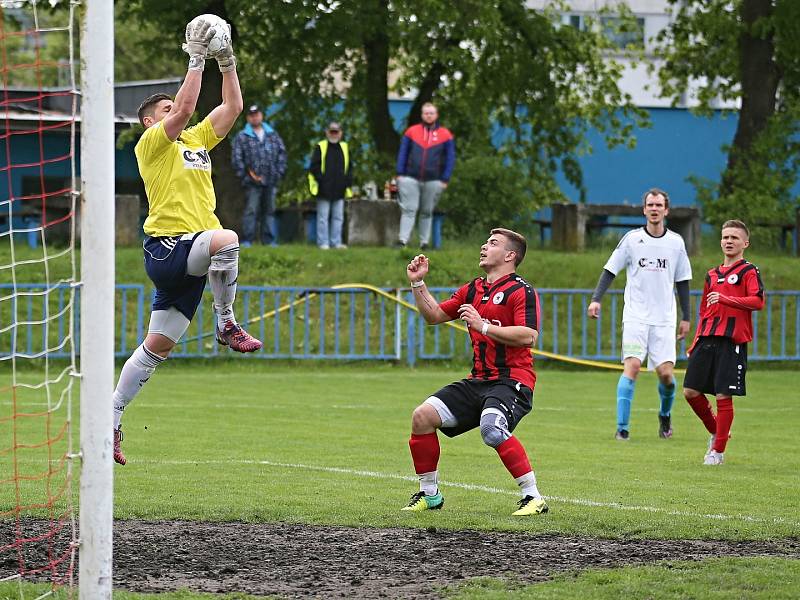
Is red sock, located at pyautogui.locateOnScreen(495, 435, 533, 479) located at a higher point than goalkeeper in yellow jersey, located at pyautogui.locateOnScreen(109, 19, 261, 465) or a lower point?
lower

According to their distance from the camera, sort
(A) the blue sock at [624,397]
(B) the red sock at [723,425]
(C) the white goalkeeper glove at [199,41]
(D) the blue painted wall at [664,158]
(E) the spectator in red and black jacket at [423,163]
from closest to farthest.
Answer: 1. (C) the white goalkeeper glove at [199,41]
2. (B) the red sock at [723,425]
3. (A) the blue sock at [624,397]
4. (E) the spectator in red and black jacket at [423,163]
5. (D) the blue painted wall at [664,158]

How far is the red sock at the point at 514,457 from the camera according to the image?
28.4 feet

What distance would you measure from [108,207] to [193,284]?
10.3 ft

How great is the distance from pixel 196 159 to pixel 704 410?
555 cm

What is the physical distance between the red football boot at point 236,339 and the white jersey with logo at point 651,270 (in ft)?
19.1

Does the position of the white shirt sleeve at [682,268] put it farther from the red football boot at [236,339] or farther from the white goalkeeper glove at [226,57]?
the white goalkeeper glove at [226,57]

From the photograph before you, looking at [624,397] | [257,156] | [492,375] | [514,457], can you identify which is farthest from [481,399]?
[257,156]

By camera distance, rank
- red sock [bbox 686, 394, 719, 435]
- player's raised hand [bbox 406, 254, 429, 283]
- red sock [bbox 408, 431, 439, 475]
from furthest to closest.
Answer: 1. red sock [bbox 686, 394, 719, 435]
2. red sock [bbox 408, 431, 439, 475]
3. player's raised hand [bbox 406, 254, 429, 283]

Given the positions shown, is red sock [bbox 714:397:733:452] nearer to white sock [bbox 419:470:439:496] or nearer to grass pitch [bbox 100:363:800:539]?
A: grass pitch [bbox 100:363:800:539]

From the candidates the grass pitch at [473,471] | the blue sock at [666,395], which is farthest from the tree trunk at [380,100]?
the blue sock at [666,395]

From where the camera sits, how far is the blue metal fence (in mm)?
21922

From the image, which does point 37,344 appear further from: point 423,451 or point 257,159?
point 423,451

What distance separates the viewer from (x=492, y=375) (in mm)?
8828

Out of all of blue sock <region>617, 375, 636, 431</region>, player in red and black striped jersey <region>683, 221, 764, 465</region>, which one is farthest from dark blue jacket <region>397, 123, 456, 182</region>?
player in red and black striped jersey <region>683, 221, 764, 465</region>
